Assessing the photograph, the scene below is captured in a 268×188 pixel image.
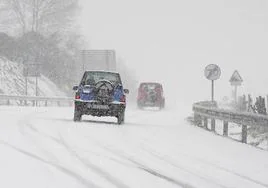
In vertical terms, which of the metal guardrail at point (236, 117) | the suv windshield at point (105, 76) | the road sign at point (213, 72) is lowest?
the metal guardrail at point (236, 117)

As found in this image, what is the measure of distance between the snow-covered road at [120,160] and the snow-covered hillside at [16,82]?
28.0m

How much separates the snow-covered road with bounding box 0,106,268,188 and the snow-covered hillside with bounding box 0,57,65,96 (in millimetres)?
27959

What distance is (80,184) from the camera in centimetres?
651

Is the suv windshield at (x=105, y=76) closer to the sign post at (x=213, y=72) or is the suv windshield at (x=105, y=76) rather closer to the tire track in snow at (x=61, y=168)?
the sign post at (x=213, y=72)

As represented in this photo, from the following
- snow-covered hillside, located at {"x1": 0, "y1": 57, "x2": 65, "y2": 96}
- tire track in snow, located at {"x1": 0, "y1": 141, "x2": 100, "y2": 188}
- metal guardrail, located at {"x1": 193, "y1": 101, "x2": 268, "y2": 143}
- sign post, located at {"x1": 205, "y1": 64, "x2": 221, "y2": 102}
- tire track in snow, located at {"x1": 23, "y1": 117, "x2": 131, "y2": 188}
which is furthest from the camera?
snow-covered hillside, located at {"x1": 0, "y1": 57, "x2": 65, "y2": 96}

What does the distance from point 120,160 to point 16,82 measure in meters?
35.3

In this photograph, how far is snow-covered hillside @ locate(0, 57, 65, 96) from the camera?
4144 centimetres

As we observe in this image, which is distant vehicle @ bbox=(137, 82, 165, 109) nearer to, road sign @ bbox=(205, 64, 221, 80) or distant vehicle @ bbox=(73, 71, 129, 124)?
road sign @ bbox=(205, 64, 221, 80)

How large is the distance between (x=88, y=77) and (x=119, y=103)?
176 centimetres

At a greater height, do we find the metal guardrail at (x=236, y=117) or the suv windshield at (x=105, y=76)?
the suv windshield at (x=105, y=76)

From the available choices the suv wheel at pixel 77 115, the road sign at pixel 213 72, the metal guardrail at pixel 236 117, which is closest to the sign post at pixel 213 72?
the road sign at pixel 213 72

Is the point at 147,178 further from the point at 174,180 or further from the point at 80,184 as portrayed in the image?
the point at 80,184

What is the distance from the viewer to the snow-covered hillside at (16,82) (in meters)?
41.4

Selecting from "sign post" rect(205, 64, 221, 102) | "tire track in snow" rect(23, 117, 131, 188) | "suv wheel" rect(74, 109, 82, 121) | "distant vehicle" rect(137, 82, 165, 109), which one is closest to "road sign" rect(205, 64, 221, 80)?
"sign post" rect(205, 64, 221, 102)
